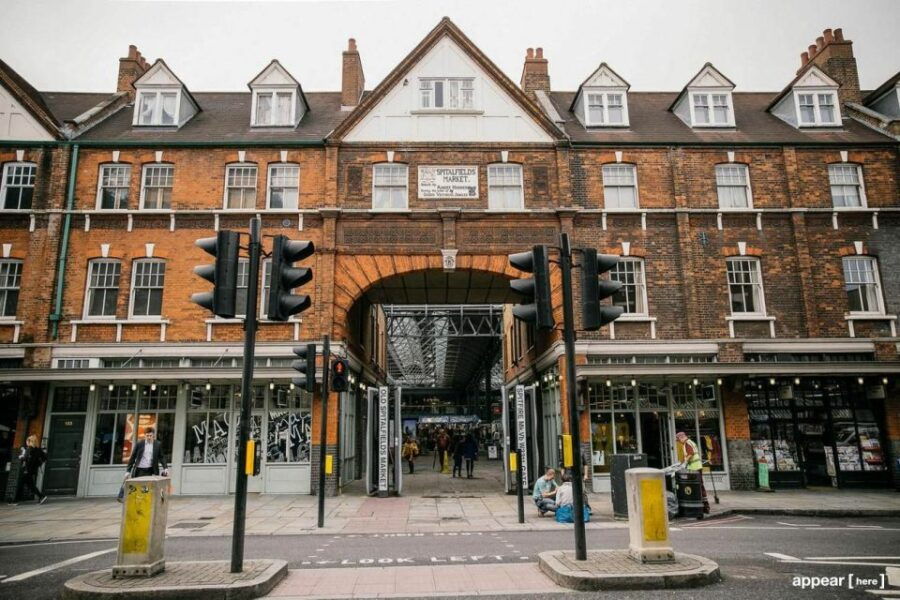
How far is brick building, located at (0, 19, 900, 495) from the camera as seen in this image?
17.5 meters

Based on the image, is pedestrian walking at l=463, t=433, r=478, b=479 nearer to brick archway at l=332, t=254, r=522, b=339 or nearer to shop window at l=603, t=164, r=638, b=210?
brick archway at l=332, t=254, r=522, b=339

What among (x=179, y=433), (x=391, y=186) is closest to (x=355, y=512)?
(x=179, y=433)

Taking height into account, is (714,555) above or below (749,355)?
below

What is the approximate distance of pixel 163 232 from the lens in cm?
1842

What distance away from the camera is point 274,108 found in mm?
20422

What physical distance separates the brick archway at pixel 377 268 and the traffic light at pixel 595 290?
1091cm

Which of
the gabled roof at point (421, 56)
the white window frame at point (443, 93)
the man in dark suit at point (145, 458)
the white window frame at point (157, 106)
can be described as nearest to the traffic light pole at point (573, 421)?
the man in dark suit at point (145, 458)

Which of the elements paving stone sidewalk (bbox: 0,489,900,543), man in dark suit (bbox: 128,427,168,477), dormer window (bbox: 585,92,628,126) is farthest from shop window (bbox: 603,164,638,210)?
man in dark suit (bbox: 128,427,168,477)

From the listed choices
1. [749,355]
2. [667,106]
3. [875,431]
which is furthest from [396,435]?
[667,106]

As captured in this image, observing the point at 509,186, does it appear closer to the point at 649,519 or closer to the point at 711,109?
the point at 711,109

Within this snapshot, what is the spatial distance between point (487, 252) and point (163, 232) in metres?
10.4

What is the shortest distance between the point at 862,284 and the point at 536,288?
16577mm

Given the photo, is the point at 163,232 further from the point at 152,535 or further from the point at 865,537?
the point at 865,537

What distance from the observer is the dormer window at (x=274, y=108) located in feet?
66.7
